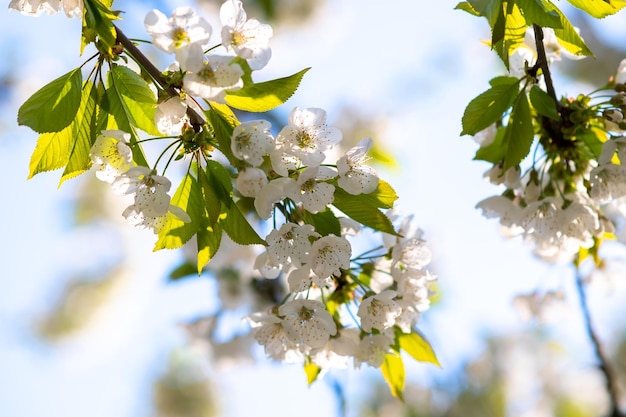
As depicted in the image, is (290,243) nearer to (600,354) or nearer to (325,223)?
(325,223)

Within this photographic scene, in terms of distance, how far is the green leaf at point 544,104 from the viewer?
1.50 m

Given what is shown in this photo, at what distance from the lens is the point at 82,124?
1338 mm

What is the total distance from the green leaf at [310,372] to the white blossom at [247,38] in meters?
0.77

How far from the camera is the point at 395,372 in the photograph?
66.9 inches

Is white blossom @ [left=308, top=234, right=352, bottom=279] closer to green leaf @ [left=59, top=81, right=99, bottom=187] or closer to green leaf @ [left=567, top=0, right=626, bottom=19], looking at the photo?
green leaf @ [left=59, top=81, right=99, bottom=187]

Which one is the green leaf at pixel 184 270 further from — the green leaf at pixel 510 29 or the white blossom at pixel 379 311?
the green leaf at pixel 510 29

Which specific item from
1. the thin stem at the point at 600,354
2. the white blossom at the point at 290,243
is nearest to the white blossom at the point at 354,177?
the white blossom at the point at 290,243

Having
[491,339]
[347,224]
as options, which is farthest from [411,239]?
[491,339]

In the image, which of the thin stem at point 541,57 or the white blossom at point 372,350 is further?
the white blossom at point 372,350

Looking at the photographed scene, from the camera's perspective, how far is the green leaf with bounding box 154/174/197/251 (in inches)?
51.0

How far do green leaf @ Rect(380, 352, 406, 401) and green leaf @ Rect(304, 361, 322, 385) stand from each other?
17 cm

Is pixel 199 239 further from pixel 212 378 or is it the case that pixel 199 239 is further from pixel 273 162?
pixel 212 378

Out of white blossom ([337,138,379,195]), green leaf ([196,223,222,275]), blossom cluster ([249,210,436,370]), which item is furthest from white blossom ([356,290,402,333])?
green leaf ([196,223,222,275])

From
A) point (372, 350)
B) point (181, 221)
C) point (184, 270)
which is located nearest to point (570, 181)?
point (372, 350)
